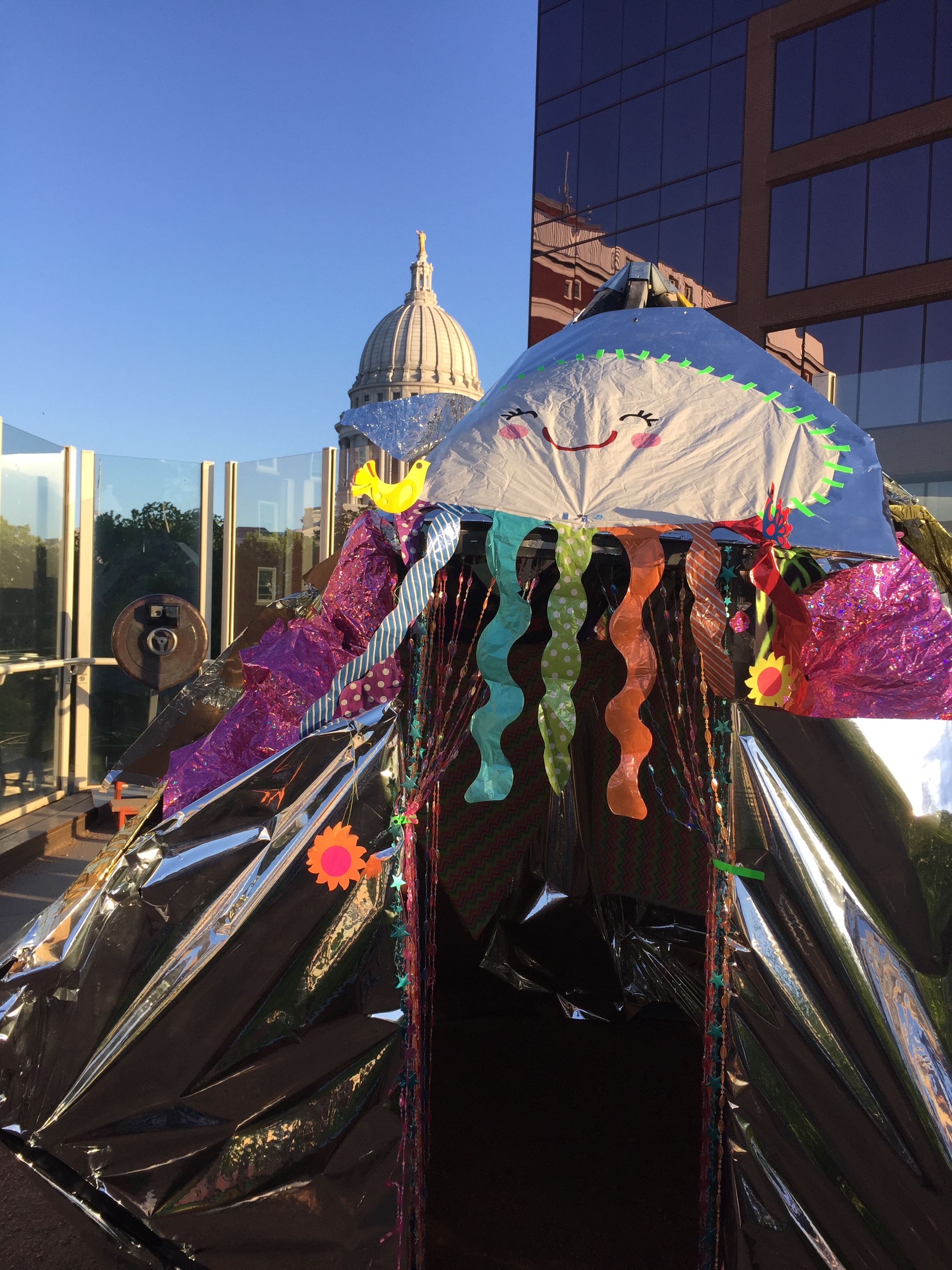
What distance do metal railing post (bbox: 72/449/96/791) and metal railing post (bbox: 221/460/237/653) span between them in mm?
1196

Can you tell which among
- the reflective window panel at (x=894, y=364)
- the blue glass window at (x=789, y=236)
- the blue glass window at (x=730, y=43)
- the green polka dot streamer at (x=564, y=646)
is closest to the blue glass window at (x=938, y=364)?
the reflective window panel at (x=894, y=364)

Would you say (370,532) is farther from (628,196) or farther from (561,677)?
(628,196)

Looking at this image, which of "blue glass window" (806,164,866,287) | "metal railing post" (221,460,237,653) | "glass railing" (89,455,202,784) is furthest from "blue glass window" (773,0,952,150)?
"glass railing" (89,455,202,784)

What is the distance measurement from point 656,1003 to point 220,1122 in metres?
2.78

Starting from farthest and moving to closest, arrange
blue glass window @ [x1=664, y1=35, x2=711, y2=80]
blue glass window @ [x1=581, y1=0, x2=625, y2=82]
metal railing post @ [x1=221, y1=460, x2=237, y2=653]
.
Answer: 1. blue glass window @ [x1=581, y1=0, x2=625, y2=82]
2. blue glass window @ [x1=664, y1=35, x2=711, y2=80]
3. metal railing post @ [x1=221, y1=460, x2=237, y2=653]

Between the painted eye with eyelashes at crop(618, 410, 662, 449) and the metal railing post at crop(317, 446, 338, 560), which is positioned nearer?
the painted eye with eyelashes at crop(618, 410, 662, 449)

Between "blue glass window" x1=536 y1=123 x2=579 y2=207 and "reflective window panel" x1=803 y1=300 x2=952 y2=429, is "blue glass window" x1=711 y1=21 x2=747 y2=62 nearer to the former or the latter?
"blue glass window" x1=536 y1=123 x2=579 y2=207

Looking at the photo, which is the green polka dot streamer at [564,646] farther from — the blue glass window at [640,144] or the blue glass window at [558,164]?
the blue glass window at [558,164]

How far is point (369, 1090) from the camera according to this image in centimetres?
234

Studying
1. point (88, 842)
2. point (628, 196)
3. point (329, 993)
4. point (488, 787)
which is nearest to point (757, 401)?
point (488, 787)

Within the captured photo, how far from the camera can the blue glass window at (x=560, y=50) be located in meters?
21.7

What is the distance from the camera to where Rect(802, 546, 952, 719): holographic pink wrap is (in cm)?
274

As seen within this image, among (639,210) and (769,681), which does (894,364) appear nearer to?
(639,210)

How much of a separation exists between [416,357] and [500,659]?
155ft
